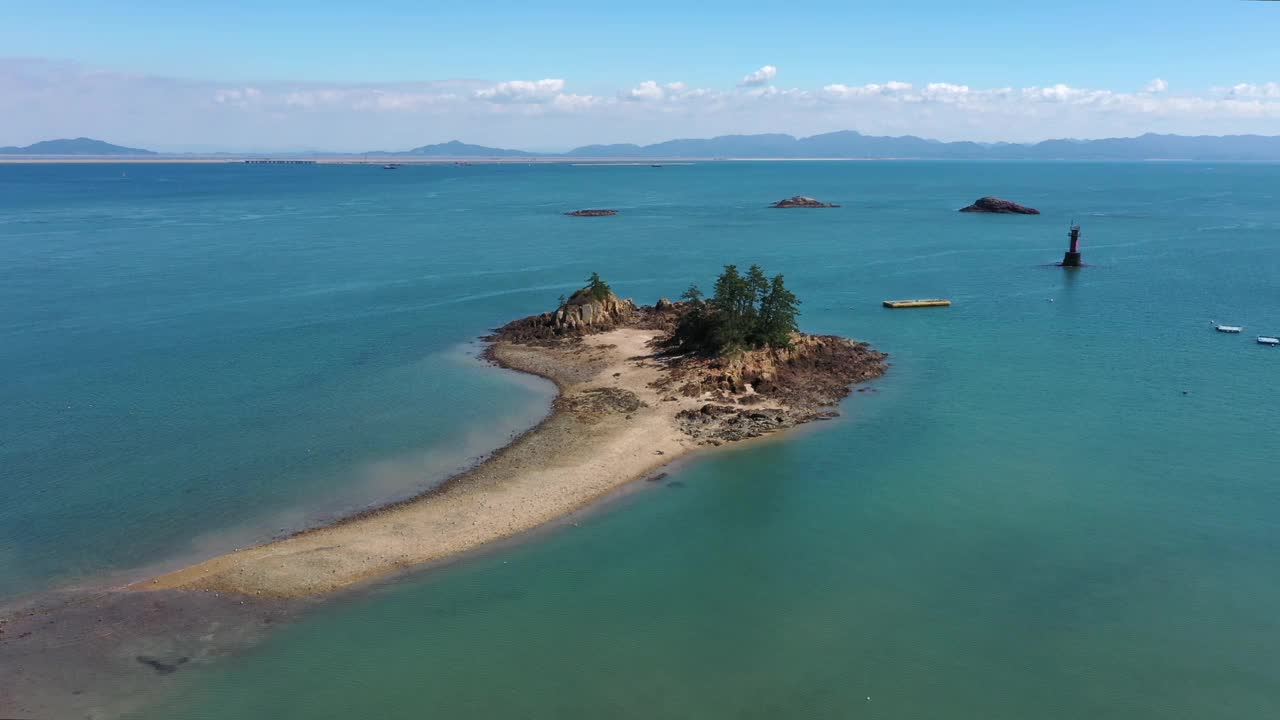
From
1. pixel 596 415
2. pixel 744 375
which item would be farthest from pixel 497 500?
pixel 744 375

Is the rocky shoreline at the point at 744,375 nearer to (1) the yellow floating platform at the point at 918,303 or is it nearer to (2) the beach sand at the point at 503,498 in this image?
(2) the beach sand at the point at 503,498

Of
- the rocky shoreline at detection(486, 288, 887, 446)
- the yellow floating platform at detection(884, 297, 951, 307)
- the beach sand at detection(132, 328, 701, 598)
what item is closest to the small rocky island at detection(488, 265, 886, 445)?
the rocky shoreline at detection(486, 288, 887, 446)

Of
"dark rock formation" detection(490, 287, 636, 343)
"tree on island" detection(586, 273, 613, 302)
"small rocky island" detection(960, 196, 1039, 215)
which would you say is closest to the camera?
"dark rock formation" detection(490, 287, 636, 343)

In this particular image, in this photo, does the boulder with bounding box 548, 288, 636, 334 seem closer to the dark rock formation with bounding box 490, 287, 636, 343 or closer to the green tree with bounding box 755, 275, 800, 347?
the dark rock formation with bounding box 490, 287, 636, 343

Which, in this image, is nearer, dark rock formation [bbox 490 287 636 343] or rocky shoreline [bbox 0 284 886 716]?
rocky shoreline [bbox 0 284 886 716]

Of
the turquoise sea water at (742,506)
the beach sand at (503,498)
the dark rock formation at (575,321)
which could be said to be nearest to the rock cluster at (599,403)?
the beach sand at (503,498)

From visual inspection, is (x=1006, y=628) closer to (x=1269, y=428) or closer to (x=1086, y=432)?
(x=1086, y=432)

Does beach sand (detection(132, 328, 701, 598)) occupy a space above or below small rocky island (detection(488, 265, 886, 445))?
below
